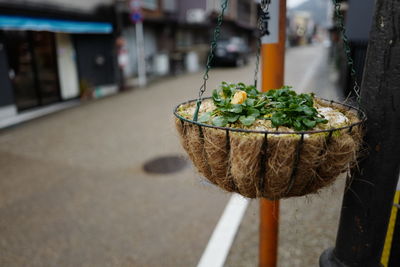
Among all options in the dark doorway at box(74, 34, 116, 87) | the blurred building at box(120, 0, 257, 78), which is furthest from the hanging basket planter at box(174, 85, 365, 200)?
the blurred building at box(120, 0, 257, 78)

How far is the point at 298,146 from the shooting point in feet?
3.81

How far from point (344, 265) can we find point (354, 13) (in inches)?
394

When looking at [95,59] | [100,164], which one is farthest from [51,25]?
[100,164]

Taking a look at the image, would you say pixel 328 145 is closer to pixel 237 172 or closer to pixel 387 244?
pixel 237 172

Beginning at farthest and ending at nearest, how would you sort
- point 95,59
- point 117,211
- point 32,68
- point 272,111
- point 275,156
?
point 95,59 → point 32,68 → point 117,211 → point 272,111 → point 275,156

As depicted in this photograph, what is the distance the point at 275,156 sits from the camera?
1185mm

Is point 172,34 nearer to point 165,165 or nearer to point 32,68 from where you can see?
point 32,68

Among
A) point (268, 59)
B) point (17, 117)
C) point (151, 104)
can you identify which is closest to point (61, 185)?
point (268, 59)

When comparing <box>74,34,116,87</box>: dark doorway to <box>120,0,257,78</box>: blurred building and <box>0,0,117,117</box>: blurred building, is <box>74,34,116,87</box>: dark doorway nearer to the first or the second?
<box>0,0,117,117</box>: blurred building

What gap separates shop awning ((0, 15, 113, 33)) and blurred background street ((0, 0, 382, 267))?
0.04 meters

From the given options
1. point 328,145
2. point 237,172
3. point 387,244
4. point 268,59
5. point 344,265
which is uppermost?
point 268,59

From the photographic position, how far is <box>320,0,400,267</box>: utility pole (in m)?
1.26

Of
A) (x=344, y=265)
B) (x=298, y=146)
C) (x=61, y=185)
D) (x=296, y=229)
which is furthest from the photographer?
(x=61, y=185)

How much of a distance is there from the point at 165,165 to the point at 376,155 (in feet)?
14.2
